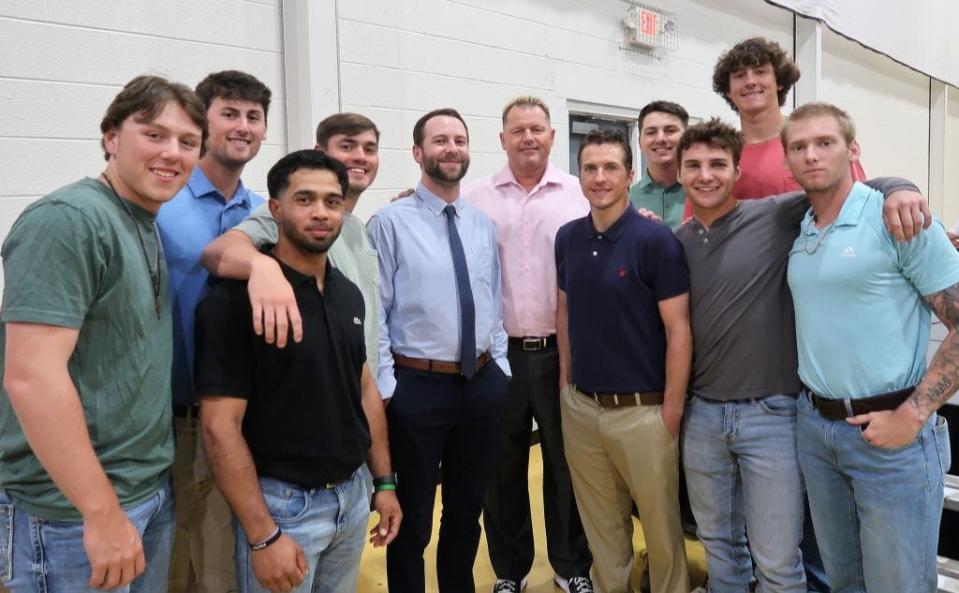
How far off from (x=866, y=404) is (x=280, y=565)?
156 cm

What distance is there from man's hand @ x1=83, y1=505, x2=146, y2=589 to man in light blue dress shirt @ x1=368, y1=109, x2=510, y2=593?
1.04m

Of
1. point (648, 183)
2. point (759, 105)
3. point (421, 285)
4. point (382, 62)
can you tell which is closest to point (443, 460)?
point (421, 285)

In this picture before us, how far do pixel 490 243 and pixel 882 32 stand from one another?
7727 millimetres

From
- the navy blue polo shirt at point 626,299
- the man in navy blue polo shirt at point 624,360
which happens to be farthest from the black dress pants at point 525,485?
the navy blue polo shirt at point 626,299

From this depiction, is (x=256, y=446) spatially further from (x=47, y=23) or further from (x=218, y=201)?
(x=47, y=23)

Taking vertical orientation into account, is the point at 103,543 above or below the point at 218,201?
below

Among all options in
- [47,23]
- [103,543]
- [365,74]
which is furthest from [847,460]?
[47,23]

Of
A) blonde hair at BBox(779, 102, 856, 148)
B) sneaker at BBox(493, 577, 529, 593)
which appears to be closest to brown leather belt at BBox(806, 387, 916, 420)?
blonde hair at BBox(779, 102, 856, 148)

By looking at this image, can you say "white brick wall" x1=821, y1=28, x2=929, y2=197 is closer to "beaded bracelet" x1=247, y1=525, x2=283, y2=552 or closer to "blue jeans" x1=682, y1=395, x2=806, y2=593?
"blue jeans" x1=682, y1=395, x2=806, y2=593

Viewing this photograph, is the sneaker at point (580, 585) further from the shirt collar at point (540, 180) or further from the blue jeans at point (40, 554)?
the blue jeans at point (40, 554)

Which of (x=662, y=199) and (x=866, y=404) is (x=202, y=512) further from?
(x=662, y=199)

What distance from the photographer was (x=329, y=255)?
2031mm

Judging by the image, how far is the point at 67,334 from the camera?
4.07 feet

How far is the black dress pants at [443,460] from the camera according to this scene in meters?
2.32
